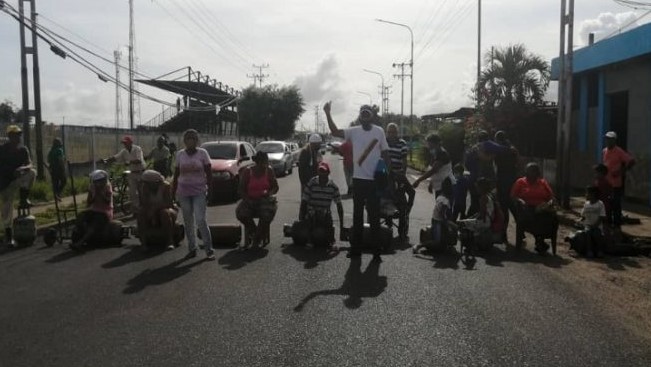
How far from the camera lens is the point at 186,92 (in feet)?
193

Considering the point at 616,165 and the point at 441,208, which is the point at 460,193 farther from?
the point at 616,165

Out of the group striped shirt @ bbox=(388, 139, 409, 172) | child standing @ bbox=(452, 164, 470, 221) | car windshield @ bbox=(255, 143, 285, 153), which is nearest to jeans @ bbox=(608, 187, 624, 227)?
child standing @ bbox=(452, 164, 470, 221)

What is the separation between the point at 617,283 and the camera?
8266 mm

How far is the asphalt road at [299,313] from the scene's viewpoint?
533 centimetres

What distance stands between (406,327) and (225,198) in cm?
1297

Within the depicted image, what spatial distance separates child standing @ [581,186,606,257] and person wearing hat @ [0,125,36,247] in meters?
8.19

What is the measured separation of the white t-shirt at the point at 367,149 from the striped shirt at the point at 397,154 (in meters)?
1.96

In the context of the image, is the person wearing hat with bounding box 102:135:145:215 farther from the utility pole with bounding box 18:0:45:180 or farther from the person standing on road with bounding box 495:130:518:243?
the utility pole with bounding box 18:0:45:180

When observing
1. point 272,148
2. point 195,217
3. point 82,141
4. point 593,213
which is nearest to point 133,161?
point 195,217

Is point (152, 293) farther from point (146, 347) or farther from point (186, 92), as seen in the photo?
point (186, 92)

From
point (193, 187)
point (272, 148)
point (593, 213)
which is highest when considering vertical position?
point (272, 148)

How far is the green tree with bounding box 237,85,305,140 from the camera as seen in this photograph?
240 feet

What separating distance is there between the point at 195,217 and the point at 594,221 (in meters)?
5.42

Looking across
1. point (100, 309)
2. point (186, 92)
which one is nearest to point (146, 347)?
point (100, 309)
